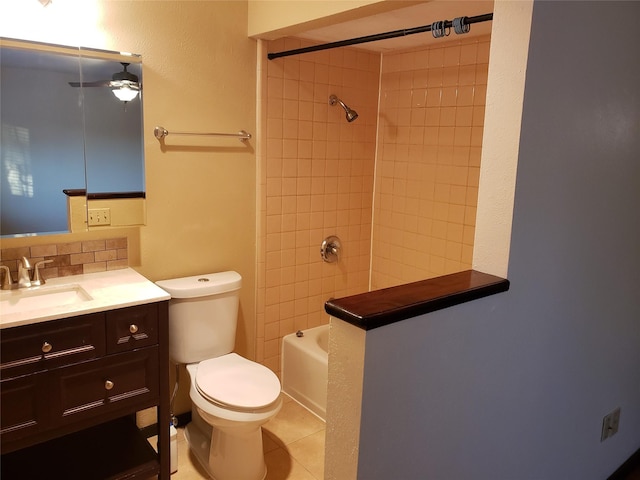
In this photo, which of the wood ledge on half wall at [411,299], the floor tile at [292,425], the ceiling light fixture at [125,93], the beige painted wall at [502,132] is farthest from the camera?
the floor tile at [292,425]

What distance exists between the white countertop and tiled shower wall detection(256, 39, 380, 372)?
80 cm

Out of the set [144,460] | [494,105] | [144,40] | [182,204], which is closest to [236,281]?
[182,204]

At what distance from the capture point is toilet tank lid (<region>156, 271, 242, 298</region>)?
2.37 metres

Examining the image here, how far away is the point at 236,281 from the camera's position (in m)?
2.55

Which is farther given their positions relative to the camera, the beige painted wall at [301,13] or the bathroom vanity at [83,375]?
the beige painted wall at [301,13]

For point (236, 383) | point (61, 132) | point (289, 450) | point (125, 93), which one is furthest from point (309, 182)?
point (289, 450)

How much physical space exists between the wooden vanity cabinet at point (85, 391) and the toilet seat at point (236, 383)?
20 cm

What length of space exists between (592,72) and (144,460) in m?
2.17

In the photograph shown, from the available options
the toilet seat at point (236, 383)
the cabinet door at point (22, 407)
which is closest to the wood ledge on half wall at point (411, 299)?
the toilet seat at point (236, 383)

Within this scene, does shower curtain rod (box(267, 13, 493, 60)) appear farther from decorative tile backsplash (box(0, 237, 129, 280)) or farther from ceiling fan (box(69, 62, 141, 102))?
decorative tile backsplash (box(0, 237, 129, 280))

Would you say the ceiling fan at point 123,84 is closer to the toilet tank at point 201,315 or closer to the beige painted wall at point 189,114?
the beige painted wall at point 189,114

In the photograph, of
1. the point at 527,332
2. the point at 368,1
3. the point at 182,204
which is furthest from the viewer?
the point at 182,204

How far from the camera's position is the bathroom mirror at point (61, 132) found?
2.01 metres

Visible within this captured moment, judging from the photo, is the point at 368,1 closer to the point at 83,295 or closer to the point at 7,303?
the point at 83,295
